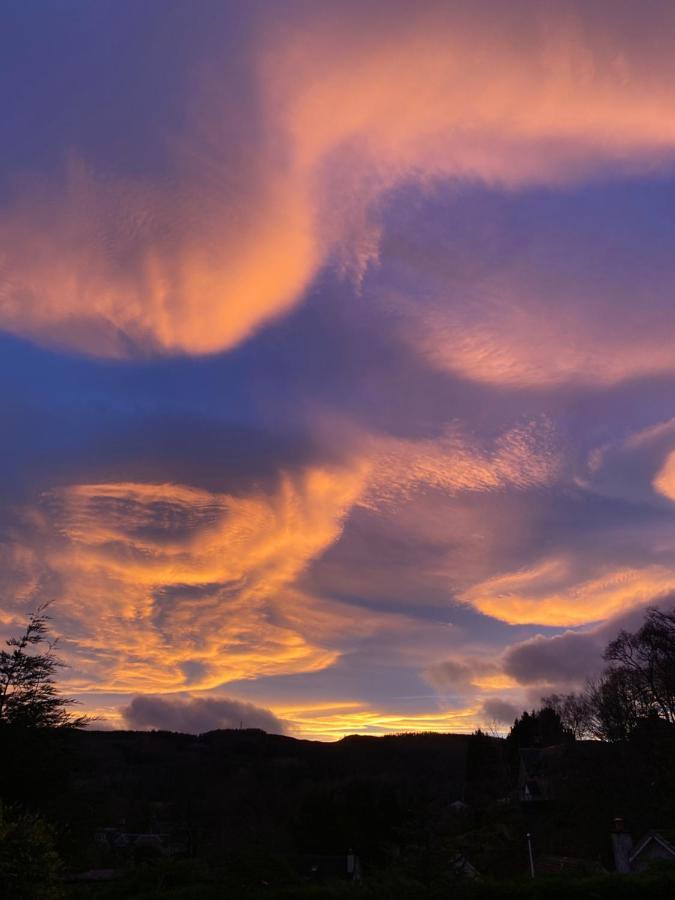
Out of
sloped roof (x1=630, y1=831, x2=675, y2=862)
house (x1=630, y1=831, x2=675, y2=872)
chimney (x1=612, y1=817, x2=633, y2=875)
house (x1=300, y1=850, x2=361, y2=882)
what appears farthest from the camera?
house (x1=300, y1=850, x2=361, y2=882)

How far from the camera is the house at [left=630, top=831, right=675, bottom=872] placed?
3144 cm

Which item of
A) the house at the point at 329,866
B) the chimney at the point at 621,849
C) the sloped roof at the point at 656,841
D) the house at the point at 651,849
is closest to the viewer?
the sloped roof at the point at 656,841

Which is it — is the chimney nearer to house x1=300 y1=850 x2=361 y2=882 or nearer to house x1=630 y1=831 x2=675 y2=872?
house x1=630 y1=831 x2=675 y2=872

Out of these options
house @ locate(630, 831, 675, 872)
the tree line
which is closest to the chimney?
house @ locate(630, 831, 675, 872)

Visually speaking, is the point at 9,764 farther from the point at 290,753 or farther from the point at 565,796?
the point at 290,753

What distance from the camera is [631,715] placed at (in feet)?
194

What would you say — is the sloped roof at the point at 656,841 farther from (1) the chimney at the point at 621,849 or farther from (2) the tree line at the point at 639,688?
(2) the tree line at the point at 639,688

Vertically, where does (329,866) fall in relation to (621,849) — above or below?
below

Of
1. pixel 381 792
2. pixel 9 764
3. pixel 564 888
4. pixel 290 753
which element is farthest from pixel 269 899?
pixel 290 753

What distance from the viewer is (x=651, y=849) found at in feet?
108

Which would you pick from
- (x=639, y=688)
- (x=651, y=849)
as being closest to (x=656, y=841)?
(x=651, y=849)

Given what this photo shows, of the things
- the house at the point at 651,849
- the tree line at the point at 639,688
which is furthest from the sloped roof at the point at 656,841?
the tree line at the point at 639,688

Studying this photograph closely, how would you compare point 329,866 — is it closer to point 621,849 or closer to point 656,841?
point 621,849

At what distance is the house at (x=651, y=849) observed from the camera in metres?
31.4
